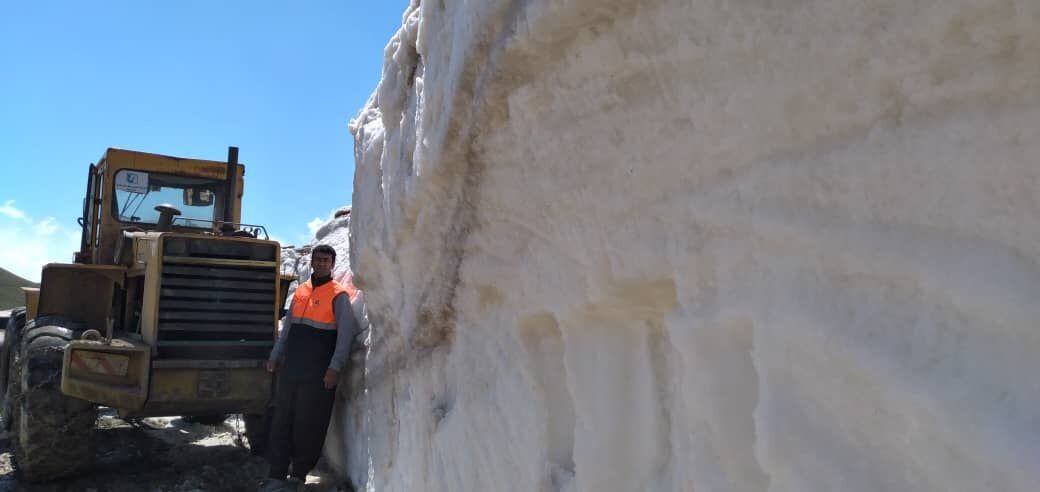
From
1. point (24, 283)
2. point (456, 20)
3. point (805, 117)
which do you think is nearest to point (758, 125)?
point (805, 117)

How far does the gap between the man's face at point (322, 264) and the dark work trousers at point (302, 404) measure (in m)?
0.38

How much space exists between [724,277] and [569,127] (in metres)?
0.71

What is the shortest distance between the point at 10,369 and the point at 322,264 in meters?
3.66

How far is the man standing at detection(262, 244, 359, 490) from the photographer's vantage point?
16.2 ft

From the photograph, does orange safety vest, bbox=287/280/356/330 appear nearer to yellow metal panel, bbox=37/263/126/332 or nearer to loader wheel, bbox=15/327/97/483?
loader wheel, bbox=15/327/97/483

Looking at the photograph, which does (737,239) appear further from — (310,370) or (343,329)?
(310,370)

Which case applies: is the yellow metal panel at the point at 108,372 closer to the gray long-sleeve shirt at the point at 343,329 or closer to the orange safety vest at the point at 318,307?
the orange safety vest at the point at 318,307

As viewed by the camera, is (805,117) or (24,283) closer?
(805,117)

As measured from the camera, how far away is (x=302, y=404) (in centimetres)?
494

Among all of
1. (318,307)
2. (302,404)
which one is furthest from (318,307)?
(302,404)

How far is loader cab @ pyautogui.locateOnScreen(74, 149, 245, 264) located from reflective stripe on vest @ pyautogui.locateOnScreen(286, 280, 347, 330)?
1899mm

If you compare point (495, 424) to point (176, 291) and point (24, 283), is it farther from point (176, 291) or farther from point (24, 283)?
point (24, 283)

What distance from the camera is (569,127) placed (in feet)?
6.96

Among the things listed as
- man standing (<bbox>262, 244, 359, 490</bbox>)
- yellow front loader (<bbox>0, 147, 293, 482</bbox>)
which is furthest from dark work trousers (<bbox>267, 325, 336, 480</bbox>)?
yellow front loader (<bbox>0, 147, 293, 482</bbox>)
